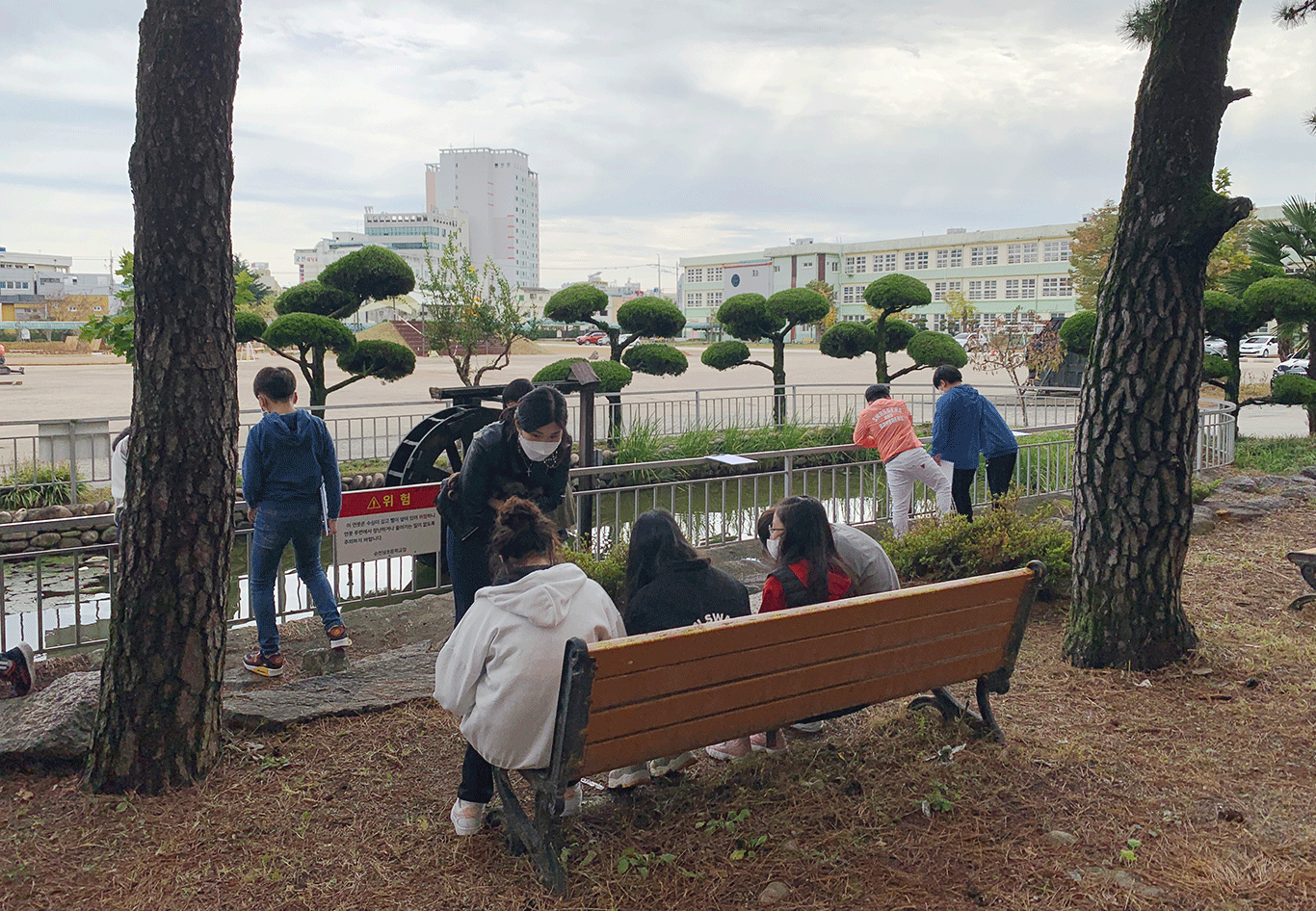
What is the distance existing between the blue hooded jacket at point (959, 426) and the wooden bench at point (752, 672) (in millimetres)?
4051

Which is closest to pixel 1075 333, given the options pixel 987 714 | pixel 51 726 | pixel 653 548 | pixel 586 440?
pixel 586 440

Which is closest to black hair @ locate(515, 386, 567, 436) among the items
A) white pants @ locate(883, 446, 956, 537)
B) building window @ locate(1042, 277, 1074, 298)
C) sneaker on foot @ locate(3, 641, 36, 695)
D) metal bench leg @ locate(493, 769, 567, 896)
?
metal bench leg @ locate(493, 769, 567, 896)

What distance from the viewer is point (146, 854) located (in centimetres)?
296

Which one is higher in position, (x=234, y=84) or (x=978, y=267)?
(x=978, y=267)

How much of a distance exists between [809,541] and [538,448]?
1.10 m

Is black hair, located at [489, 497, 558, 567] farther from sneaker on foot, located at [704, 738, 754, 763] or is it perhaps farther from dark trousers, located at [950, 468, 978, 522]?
dark trousers, located at [950, 468, 978, 522]

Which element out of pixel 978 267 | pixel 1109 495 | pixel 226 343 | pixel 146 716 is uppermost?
pixel 978 267

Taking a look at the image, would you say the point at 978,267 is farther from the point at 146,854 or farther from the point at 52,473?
the point at 146,854

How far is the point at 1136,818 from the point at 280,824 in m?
2.71

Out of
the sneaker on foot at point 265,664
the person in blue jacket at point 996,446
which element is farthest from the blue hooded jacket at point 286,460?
the person in blue jacket at point 996,446

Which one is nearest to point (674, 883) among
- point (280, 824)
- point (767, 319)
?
point (280, 824)

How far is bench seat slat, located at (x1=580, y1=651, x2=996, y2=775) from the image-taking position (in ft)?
9.12

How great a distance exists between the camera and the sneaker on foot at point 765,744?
3.64 m

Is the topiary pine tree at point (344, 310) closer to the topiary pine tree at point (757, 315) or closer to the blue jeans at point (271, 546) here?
the topiary pine tree at point (757, 315)
